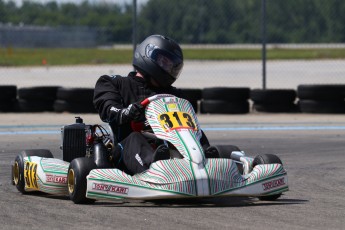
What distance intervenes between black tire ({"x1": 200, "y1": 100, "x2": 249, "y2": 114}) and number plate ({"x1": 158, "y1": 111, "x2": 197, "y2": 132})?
8.62m

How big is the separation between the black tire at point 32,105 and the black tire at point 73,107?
18cm

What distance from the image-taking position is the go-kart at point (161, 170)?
21.5 ft

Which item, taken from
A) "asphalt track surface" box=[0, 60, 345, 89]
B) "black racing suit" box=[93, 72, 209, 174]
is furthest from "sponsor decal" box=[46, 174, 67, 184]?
"asphalt track surface" box=[0, 60, 345, 89]

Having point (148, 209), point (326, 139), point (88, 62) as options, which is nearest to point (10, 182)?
point (148, 209)

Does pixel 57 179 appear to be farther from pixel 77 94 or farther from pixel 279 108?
pixel 279 108

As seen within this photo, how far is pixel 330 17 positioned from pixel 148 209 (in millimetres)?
12733

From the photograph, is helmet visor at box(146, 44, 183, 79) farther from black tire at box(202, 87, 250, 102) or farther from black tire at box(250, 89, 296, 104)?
black tire at box(250, 89, 296, 104)

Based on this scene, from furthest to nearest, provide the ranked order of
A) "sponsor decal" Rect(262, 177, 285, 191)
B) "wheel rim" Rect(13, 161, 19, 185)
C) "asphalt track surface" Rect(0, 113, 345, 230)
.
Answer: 1. "wheel rim" Rect(13, 161, 19, 185)
2. "sponsor decal" Rect(262, 177, 285, 191)
3. "asphalt track surface" Rect(0, 113, 345, 230)

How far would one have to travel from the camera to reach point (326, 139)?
1223 centimetres

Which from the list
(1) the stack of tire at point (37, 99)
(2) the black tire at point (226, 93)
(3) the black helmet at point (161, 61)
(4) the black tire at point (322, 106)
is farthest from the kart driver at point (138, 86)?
(1) the stack of tire at point (37, 99)

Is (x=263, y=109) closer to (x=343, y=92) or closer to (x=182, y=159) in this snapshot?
(x=343, y=92)

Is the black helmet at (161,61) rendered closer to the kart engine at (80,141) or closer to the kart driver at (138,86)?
the kart driver at (138,86)

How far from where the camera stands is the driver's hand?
7.22 m

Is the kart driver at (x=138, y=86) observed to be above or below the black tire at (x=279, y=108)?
above
